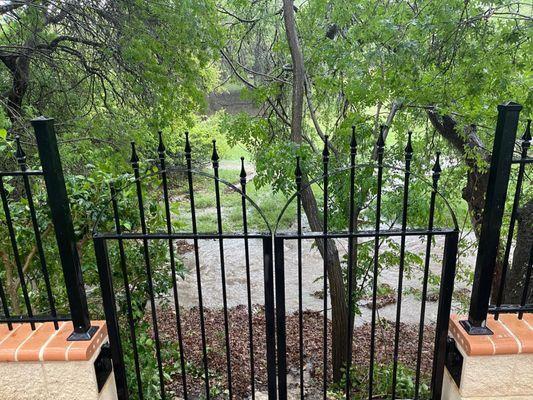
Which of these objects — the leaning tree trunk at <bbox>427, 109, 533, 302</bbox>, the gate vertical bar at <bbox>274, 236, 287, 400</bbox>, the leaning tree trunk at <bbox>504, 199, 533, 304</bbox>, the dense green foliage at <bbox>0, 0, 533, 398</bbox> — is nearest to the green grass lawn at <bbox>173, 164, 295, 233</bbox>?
the dense green foliage at <bbox>0, 0, 533, 398</bbox>

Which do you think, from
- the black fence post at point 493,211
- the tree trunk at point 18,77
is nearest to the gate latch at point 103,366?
the black fence post at point 493,211

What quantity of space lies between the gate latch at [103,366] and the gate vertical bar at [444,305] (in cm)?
169

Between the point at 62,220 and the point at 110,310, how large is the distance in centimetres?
52

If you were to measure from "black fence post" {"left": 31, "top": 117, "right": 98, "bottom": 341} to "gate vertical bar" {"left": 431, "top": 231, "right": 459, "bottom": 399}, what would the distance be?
173 centimetres

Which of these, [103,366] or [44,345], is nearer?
[44,345]

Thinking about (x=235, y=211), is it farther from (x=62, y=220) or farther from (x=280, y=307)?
(x=62, y=220)

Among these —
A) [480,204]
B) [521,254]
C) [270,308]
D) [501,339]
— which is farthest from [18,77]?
[521,254]

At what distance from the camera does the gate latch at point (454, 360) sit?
80.8 inches

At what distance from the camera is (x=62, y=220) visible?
1948 mm

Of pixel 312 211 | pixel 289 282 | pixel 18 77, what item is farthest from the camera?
pixel 289 282

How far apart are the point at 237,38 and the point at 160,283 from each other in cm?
490

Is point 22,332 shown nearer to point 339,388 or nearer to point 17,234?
point 17,234

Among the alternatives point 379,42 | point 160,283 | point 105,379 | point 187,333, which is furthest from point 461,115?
point 187,333

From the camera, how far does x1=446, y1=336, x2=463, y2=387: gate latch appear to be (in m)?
2.05
